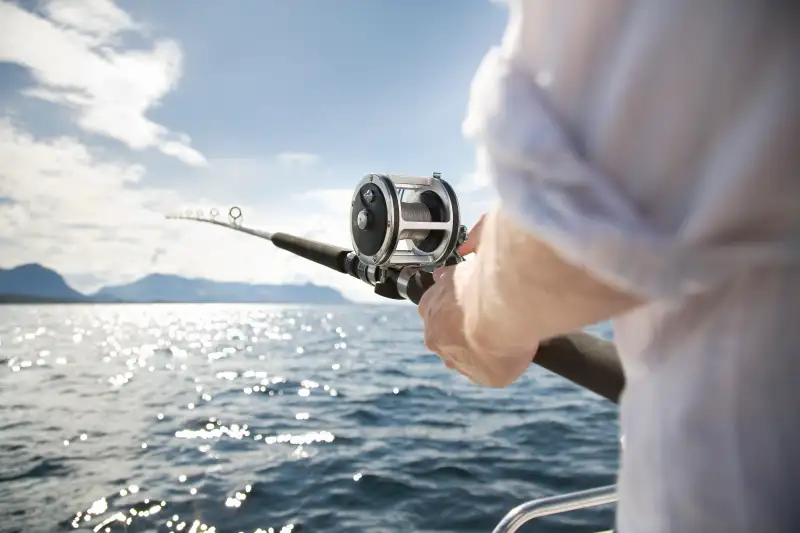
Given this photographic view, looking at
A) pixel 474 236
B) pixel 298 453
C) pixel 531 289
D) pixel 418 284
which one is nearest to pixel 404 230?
pixel 418 284

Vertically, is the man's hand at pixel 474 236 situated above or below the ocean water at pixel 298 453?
above

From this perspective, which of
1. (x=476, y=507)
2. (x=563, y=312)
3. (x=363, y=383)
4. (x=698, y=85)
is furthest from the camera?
(x=363, y=383)

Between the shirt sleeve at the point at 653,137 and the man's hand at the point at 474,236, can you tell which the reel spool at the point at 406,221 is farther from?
the shirt sleeve at the point at 653,137

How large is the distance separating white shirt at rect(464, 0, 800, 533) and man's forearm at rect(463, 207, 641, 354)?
36mm

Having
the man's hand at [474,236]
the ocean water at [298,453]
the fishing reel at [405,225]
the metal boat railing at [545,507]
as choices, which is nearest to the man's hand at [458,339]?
the man's hand at [474,236]

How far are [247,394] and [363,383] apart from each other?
2.71 metres

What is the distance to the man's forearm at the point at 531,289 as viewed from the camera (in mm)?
758

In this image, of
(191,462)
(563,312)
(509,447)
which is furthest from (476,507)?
(563,312)

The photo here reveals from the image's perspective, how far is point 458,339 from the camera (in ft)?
3.56

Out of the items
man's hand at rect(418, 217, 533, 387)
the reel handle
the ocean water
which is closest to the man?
man's hand at rect(418, 217, 533, 387)

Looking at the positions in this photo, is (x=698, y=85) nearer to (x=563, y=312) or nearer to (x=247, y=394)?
(x=563, y=312)

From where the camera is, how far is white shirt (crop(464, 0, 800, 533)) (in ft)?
2.08

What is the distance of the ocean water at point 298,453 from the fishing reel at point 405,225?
11.9 ft

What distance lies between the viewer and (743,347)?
684mm
